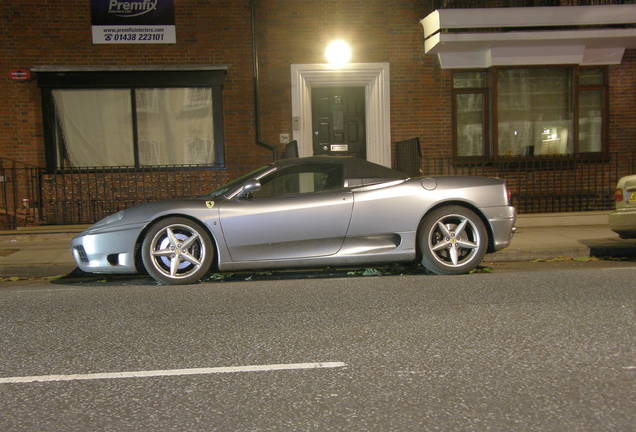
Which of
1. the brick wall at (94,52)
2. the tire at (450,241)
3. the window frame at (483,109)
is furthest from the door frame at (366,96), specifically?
the tire at (450,241)

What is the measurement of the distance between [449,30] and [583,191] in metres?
4.39

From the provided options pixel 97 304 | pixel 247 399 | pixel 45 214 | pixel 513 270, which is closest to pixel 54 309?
pixel 97 304

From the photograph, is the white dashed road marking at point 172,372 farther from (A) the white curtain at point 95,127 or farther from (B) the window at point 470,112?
(B) the window at point 470,112

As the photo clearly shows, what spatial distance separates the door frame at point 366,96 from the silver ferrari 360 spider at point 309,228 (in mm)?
5742

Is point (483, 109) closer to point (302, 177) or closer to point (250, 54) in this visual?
point (250, 54)

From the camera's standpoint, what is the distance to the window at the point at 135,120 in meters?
12.2

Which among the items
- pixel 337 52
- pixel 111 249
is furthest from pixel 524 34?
pixel 111 249

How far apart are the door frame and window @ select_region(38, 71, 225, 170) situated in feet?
5.17

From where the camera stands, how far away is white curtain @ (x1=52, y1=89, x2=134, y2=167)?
40.5 feet

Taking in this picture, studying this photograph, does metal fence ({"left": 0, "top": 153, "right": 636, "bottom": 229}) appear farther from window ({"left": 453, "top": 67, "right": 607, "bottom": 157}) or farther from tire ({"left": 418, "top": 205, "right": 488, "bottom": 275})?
tire ({"left": 418, "top": 205, "right": 488, "bottom": 275})

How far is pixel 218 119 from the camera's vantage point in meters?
12.5

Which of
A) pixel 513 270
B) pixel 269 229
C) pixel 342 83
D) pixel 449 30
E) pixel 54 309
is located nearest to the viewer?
pixel 54 309

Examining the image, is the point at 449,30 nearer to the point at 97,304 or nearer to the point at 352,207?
the point at 352,207

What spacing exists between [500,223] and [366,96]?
6564 millimetres
